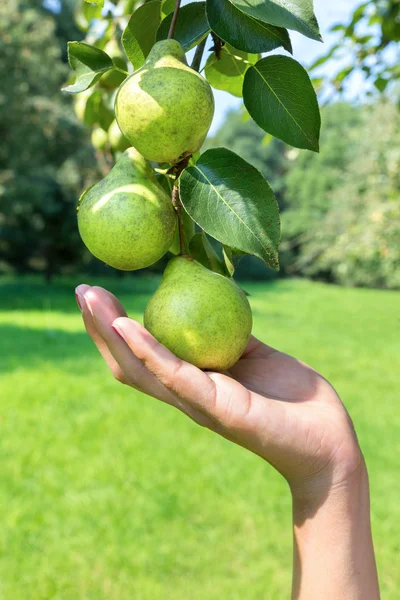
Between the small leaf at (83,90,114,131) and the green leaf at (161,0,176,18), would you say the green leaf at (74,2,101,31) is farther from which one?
the green leaf at (161,0,176,18)

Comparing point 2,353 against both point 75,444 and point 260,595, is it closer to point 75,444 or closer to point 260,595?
point 75,444

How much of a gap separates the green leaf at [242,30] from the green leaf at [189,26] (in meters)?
0.11

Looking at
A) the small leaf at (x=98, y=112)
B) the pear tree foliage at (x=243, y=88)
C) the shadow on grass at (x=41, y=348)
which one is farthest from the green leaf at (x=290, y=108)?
the shadow on grass at (x=41, y=348)

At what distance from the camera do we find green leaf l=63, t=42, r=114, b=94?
2.58 feet

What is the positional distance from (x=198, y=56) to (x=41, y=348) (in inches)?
290

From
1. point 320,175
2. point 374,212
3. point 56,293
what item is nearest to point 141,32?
point 374,212

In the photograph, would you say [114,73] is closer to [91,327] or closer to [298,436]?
[91,327]

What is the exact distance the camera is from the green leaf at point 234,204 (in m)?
0.68

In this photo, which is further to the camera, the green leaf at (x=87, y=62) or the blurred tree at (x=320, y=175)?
the blurred tree at (x=320, y=175)

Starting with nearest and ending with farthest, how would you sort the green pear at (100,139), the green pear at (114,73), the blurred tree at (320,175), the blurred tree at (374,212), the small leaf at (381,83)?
the green pear at (114,73) → the green pear at (100,139) → the small leaf at (381,83) → the blurred tree at (374,212) → the blurred tree at (320,175)

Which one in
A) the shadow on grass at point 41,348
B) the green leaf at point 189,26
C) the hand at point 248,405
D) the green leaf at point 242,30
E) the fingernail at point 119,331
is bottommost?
the shadow on grass at point 41,348

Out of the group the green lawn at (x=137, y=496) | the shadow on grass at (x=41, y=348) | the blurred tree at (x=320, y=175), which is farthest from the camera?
the blurred tree at (x=320, y=175)

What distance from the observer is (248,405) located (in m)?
0.90

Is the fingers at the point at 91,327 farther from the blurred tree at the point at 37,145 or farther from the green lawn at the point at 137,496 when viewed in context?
the blurred tree at the point at 37,145
